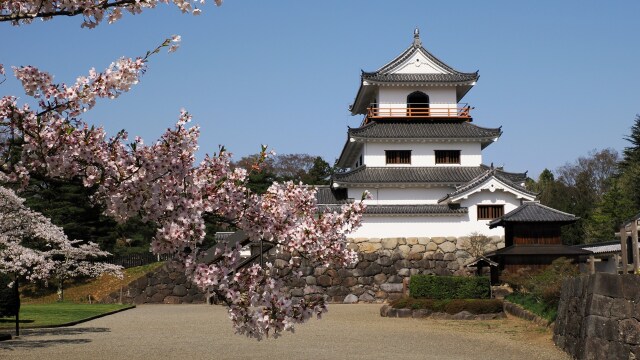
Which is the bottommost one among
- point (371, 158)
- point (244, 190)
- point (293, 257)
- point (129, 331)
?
point (129, 331)

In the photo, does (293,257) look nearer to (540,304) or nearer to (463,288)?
(540,304)

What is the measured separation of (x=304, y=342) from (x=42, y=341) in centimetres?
571

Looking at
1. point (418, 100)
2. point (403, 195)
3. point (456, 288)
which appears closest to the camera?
point (456, 288)

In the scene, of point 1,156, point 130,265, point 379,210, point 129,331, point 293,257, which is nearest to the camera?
point 1,156

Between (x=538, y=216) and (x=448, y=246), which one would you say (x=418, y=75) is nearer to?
(x=448, y=246)

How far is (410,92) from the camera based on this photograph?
1550 inches

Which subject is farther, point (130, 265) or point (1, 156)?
point (130, 265)

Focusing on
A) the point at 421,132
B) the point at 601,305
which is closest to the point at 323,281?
the point at 421,132

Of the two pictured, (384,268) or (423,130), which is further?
(423,130)

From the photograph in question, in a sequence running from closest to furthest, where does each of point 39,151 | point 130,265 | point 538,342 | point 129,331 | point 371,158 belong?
1. point 39,151
2. point 538,342
3. point 129,331
4. point 371,158
5. point 130,265

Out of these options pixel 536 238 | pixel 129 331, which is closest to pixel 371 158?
pixel 536 238

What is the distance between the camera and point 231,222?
21.3ft

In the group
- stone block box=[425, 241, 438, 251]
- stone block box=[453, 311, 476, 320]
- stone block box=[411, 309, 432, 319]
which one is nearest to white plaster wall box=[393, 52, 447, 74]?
stone block box=[425, 241, 438, 251]

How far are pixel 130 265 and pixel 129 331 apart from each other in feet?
77.2
